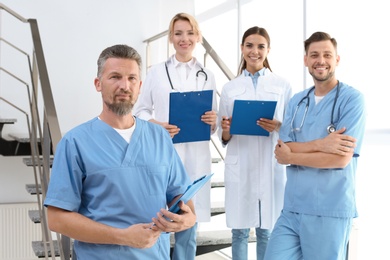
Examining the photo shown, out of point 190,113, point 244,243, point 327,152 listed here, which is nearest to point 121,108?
point 327,152

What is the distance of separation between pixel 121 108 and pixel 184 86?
1265mm

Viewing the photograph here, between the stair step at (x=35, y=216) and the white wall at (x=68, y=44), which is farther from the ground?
the white wall at (x=68, y=44)

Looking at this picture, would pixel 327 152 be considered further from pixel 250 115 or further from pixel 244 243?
pixel 244 243

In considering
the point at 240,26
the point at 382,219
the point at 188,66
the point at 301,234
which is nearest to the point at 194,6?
the point at 240,26

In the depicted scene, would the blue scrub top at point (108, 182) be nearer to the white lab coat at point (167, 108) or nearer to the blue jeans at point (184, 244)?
the blue jeans at point (184, 244)

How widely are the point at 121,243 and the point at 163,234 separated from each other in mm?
184

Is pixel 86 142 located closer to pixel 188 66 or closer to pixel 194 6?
pixel 188 66

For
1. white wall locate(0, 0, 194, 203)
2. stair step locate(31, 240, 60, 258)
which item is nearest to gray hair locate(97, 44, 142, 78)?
stair step locate(31, 240, 60, 258)

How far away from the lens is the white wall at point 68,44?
4906 mm

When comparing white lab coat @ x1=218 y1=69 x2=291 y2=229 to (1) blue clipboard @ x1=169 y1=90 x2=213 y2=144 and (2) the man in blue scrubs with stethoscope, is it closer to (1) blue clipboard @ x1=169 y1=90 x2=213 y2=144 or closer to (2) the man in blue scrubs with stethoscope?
(1) blue clipboard @ x1=169 y1=90 x2=213 y2=144

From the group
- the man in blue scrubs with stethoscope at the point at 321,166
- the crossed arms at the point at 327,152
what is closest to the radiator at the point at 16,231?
the man in blue scrubs with stethoscope at the point at 321,166

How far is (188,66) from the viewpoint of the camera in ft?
9.50

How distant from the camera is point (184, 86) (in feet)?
9.42

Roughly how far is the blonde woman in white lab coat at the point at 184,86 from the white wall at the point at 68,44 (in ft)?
7.69
